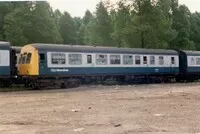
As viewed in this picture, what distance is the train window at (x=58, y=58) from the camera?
31.9 meters

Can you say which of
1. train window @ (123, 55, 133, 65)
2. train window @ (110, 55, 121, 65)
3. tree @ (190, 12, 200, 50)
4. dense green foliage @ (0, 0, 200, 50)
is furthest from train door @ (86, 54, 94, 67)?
tree @ (190, 12, 200, 50)

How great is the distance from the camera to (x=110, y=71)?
36344 mm

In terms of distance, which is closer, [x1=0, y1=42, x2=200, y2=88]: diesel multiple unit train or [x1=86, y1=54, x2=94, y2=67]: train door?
[x1=0, y1=42, x2=200, y2=88]: diesel multiple unit train

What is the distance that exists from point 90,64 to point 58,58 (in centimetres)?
319

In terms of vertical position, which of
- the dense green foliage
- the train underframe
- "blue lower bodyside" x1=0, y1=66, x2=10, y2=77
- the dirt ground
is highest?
the dense green foliage

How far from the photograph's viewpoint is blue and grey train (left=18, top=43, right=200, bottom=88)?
3150cm

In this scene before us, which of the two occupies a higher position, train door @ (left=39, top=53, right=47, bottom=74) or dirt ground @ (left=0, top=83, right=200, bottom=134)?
train door @ (left=39, top=53, right=47, bottom=74)

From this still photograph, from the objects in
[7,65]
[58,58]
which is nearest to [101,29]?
[58,58]

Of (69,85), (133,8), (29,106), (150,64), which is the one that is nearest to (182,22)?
(133,8)

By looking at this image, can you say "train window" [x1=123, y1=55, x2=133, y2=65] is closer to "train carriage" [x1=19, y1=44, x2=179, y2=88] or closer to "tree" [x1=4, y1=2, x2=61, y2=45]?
"train carriage" [x1=19, y1=44, x2=179, y2=88]

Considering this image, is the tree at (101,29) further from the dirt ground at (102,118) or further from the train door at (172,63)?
the dirt ground at (102,118)

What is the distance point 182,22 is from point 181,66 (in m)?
30.0

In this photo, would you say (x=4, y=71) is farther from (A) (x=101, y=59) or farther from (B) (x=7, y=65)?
(A) (x=101, y=59)

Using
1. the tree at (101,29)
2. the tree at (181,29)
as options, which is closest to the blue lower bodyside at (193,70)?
the tree at (181,29)
